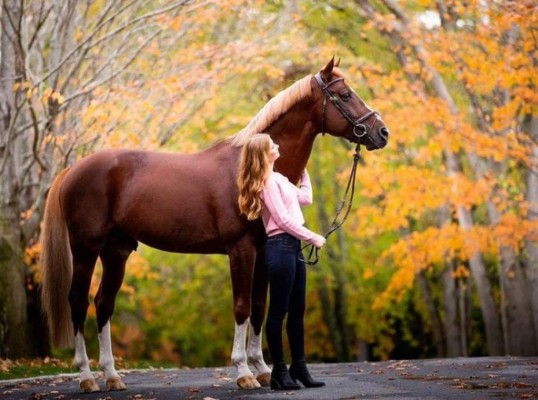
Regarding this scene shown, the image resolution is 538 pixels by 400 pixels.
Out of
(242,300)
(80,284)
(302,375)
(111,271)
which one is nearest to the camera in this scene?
(302,375)

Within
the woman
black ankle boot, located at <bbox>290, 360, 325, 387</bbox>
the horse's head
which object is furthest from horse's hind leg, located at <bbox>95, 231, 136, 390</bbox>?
the horse's head

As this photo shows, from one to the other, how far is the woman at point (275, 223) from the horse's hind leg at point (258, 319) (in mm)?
508

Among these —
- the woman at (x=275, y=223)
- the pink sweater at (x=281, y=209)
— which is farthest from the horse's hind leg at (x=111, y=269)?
the pink sweater at (x=281, y=209)

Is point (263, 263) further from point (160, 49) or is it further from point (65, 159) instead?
point (160, 49)

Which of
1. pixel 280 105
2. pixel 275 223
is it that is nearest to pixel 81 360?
pixel 275 223

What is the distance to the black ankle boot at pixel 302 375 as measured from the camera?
7.38 metres

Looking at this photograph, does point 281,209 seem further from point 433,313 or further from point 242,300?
point 433,313

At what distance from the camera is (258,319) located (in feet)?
25.7

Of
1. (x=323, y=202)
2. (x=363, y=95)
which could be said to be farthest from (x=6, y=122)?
(x=323, y=202)

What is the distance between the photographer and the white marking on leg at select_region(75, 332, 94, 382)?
25.8ft

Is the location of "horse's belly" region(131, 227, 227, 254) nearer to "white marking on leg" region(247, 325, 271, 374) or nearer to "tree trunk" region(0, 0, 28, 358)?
"white marking on leg" region(247, 325, 271, 374)

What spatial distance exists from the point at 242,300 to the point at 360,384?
1221 mm

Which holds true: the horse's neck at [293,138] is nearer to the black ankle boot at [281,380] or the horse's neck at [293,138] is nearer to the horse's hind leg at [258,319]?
the horse's hind leg at [258,319]

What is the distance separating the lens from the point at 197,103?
17625 millimetres
